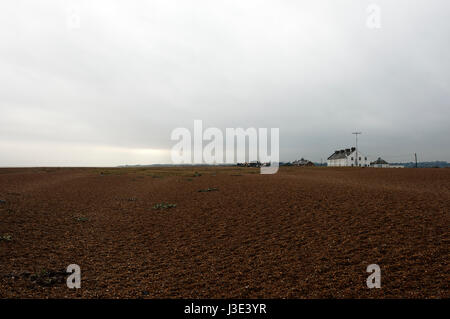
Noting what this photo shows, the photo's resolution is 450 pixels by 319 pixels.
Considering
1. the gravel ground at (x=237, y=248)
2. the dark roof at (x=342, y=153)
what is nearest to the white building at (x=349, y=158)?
the dark roof at (x=342, y=153)

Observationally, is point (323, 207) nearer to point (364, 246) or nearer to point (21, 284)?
point (364, 246)

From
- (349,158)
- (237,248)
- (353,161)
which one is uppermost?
(349,158)

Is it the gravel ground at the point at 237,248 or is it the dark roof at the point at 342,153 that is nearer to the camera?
the gravel ground at the point at 237,248

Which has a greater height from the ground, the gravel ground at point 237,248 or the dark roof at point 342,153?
the dark roof at point 342,153

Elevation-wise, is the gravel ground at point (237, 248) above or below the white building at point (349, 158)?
below

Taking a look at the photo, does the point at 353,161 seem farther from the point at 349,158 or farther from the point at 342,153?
the point at 342,153

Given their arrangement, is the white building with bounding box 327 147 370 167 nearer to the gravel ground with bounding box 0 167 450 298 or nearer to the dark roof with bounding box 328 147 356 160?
the dark roof with bounding box 328 147 356 160

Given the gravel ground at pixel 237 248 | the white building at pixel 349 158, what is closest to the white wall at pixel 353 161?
the white building at pixel 349 158

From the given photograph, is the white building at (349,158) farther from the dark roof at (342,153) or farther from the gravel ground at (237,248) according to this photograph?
the gravel ground at (237,248)

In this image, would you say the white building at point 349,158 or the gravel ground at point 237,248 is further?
the white building at point 349,158

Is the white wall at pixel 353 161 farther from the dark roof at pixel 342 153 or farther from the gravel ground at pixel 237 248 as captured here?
the gravel ground at pixel 237 248

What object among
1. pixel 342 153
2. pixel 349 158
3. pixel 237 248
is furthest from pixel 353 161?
pixel 237 248

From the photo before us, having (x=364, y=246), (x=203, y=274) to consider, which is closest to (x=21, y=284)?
(x=203, y=274)

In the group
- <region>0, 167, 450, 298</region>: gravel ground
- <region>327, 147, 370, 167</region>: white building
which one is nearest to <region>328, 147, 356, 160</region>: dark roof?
<region>327, 147, 370, 167</region>: white building
